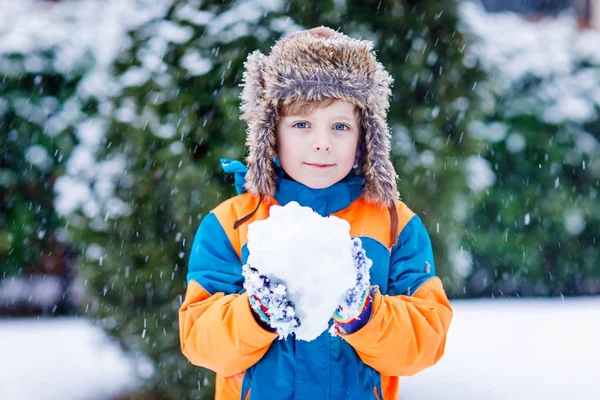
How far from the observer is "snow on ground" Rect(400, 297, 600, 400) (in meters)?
3.63

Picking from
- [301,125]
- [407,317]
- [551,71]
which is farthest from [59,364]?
[551,71]

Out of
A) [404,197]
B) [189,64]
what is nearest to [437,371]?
[404,197]

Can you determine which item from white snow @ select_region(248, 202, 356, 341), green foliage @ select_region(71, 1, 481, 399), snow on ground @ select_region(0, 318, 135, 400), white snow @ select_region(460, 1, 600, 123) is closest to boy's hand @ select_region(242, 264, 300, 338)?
white snow @ select_region(248, 202, 356, 341)

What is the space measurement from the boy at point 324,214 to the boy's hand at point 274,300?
0.45 feet

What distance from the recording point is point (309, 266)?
133 cm

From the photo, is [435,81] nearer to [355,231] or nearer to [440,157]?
[440,157]

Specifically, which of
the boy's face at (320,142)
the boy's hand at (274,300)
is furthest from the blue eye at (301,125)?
the boy's hand at (274,300)

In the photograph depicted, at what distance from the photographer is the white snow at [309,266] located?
1328mm

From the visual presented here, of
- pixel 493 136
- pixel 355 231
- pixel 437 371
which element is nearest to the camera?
pixel 355 231

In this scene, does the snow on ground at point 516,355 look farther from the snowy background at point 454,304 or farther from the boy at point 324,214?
the boy at point 324,214

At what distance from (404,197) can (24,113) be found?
2.97m

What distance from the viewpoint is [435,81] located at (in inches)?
117

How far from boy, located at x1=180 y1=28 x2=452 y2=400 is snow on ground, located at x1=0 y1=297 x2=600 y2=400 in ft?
5.47

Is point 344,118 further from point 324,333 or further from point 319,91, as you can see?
point 324,333
